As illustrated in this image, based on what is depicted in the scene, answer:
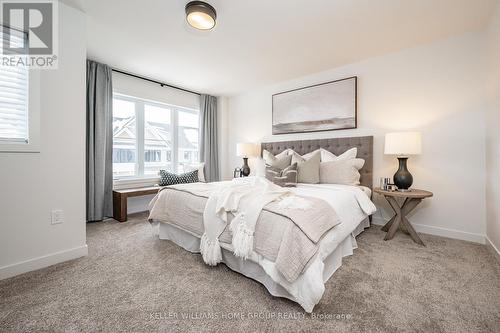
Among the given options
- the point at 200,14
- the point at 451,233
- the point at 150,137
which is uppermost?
the point at 200,14

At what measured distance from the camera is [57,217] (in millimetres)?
2000

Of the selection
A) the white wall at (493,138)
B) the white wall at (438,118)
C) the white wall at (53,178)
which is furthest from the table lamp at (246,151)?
the white wall at (493,138)

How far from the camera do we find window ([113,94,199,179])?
371 centimetres

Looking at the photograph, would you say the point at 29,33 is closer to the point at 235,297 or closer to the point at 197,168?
the point at 197,168

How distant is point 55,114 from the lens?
1.99 m

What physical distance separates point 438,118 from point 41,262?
15.1ft

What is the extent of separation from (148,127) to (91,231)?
208cm

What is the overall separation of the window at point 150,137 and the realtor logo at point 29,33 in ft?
5.68

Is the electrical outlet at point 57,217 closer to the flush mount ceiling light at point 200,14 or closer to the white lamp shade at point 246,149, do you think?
the flush mount ceiling light at point 200,14

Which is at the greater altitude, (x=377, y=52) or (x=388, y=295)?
(x=377, y=52)

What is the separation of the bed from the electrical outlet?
816mm

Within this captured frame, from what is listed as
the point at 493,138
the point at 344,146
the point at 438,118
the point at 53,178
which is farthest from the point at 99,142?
the point at 493,138

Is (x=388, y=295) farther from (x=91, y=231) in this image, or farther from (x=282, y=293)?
(x=91, y=231)

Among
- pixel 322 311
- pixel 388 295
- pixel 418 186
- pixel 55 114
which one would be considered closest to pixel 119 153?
pixel 55 114
